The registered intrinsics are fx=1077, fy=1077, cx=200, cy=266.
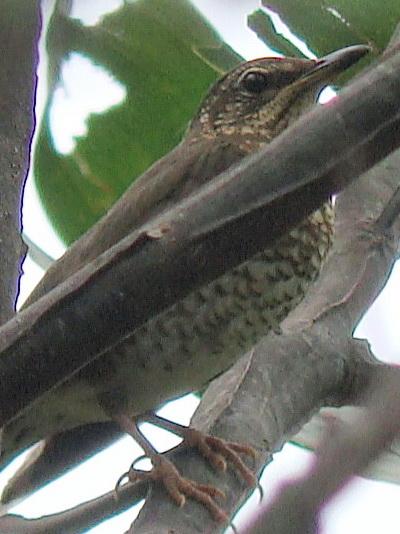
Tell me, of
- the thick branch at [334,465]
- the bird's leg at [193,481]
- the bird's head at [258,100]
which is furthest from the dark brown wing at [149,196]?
the thick branch at [334,465]

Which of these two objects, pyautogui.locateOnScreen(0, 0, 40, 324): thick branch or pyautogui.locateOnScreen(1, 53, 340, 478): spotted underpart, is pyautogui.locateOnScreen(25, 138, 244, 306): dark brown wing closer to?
pyautogui.locateOnScreen(1, 53, 340, 478): spotted underpart

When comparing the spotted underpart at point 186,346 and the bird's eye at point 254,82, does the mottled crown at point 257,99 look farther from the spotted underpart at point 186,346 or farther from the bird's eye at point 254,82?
the spotted underpart at point 186,346

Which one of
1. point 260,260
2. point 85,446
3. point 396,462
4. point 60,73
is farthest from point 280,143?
point 85,446

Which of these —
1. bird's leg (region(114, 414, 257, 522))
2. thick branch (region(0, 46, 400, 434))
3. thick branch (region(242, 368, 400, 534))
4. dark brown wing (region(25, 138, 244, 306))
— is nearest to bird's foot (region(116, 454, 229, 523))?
bird's leg (region(114, 414, 257, 522))

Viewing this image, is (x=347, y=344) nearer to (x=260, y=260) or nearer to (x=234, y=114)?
(x=260, y=260)

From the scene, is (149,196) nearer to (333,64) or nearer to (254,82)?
(333,64)

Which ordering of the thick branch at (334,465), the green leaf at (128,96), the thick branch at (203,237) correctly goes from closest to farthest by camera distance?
the thick branch at (334,465)
the thick branch at (203,237)
the green leaf at (128,96)

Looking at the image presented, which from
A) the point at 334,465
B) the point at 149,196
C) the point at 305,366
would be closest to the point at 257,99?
the point at 149,196
